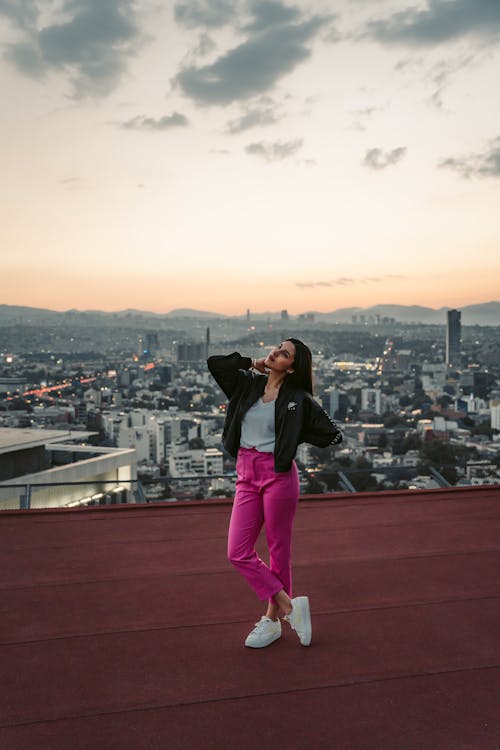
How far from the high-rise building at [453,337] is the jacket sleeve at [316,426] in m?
12.3

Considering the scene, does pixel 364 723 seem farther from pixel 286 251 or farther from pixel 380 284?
pixel 380 284

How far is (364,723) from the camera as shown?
190cm

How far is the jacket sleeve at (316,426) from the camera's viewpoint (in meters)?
2.42

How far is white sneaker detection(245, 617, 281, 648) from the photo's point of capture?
95.1 inches

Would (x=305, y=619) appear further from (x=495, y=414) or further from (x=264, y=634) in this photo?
(x=495, y=414)

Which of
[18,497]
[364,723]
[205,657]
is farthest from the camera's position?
[18,497]

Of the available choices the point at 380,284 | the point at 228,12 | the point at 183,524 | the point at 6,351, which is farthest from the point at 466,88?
the point at 380,284

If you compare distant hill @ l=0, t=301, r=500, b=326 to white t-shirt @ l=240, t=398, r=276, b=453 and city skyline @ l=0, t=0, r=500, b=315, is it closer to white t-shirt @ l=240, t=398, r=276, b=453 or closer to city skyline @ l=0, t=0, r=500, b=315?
city skyline @ l=0, t=0, r=500, b=315

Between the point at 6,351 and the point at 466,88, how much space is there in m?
8.85

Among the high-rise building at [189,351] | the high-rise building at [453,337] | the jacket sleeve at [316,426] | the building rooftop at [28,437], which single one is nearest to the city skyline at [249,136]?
the high-rise building at [453,337]

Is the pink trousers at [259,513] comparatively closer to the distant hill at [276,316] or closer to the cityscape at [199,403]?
the cityscape at [199,403]

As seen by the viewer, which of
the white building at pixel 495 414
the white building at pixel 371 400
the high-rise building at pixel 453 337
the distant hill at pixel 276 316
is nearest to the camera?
the white building at pixel 495 414

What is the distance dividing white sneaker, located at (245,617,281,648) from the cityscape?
1.91 metres

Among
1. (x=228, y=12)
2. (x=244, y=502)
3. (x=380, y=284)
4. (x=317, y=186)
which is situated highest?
(x=228, y=12)
